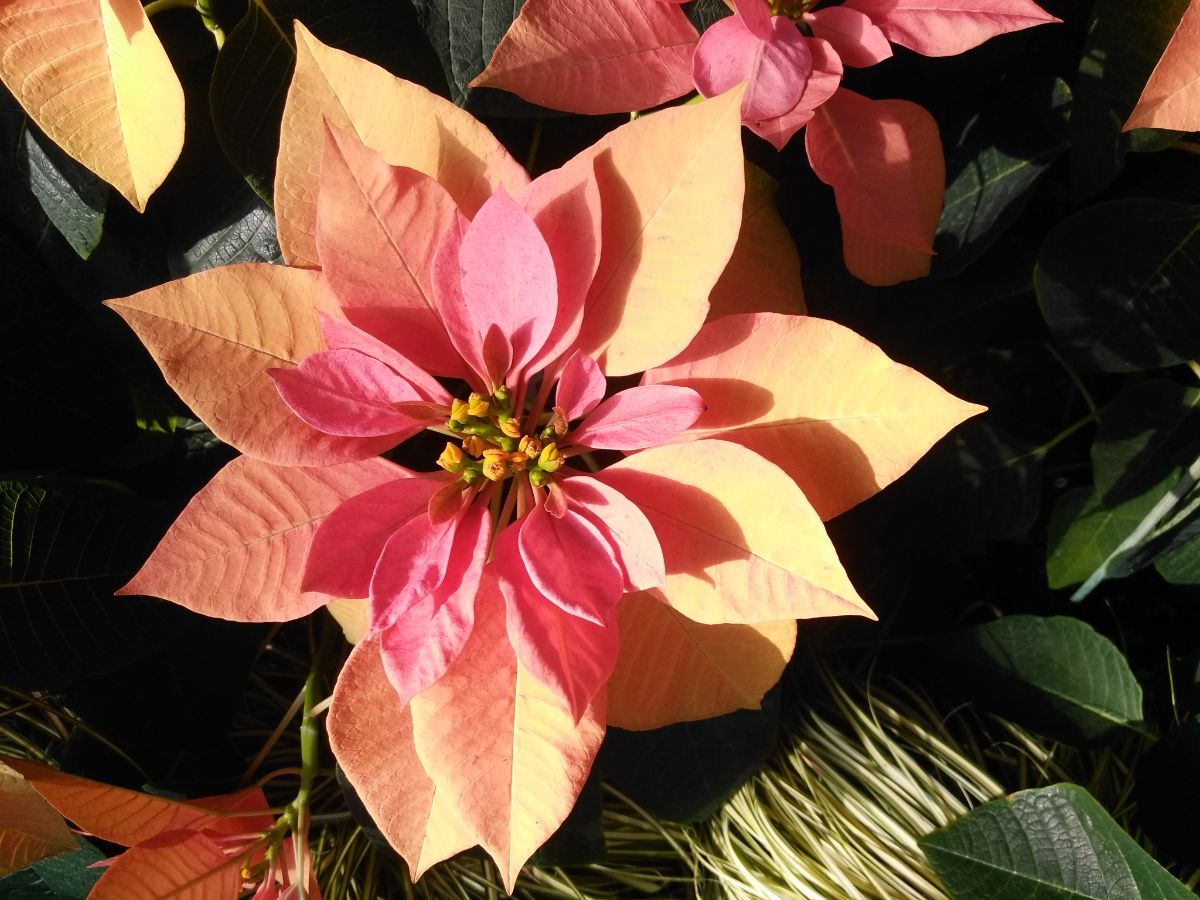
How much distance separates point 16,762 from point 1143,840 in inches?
27.3

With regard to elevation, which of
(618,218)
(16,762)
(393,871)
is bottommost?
(393,871)

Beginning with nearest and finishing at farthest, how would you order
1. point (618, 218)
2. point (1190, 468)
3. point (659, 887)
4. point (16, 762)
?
point (618, 218) → point (16, 762) → point (1190, 468) → point (659, 887)

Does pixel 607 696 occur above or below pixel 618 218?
below

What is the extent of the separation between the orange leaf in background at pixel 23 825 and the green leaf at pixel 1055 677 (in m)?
0.56

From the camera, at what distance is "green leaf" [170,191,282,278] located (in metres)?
0.52

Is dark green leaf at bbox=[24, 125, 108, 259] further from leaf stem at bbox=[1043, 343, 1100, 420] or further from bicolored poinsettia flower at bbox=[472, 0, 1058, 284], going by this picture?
leaf stem at bbox=[1043, 343, 1100, 420]

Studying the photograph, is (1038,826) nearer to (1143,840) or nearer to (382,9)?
(1143,840)

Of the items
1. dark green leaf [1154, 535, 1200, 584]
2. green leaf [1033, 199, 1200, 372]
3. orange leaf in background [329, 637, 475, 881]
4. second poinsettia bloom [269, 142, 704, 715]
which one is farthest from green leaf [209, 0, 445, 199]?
dark green leaf [1154, 535, 1200, 584]

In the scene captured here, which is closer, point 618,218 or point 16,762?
point 618,218

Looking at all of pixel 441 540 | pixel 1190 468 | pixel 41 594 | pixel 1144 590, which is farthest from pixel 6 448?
pixel 1144 590

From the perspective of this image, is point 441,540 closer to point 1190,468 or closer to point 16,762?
point 16,762

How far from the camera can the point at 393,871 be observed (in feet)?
2.42

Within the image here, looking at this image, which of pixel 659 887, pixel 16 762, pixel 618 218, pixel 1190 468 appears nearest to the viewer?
pixel 618 218

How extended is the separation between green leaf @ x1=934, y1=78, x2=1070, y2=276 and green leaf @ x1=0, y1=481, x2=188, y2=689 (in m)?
0.47
